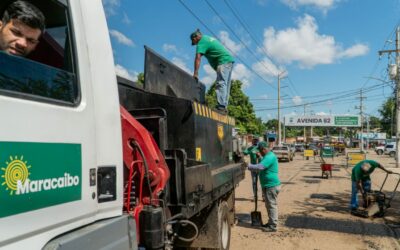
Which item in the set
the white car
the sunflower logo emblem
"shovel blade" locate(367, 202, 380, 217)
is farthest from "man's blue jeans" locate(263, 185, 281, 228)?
the white car

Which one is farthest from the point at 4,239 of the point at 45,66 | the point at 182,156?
the point at 182,156

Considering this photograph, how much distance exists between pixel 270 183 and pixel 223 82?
2819mm

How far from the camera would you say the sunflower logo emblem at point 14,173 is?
1704 millimetres

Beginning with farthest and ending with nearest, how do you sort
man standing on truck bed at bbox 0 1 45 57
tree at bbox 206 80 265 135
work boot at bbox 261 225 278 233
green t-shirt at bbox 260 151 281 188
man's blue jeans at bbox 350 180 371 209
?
tree at bbox 206 80 265 135, man's blue jeans at bbox 350 180 371 209, green t-shirt at bbox 260 151 281 188, work boot at bbox 261 225 278 233, man standing on truck bed at bbox 0 1 45 57

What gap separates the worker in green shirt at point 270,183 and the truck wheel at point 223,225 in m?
2.74

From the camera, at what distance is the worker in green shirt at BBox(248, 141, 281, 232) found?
353 inches

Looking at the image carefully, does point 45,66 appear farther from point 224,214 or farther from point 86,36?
point 224,214

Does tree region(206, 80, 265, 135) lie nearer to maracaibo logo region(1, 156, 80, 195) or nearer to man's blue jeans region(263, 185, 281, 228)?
man's blue jeans region(263, 185, 281, 228)

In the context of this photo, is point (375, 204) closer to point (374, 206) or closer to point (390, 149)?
point (374, 206)

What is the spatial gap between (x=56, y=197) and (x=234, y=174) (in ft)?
14.8

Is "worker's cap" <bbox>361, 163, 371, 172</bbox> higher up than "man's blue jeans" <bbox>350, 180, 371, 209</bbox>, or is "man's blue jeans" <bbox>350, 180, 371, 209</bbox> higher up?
"worker's cap" <bbox>361, 163, 371, 172</bbox>

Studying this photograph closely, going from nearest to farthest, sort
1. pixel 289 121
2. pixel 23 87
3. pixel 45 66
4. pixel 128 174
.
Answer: pixel 23 87
pixel 45 66
pixel 128 174
pixel 289 121

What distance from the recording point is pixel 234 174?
20.9 ft

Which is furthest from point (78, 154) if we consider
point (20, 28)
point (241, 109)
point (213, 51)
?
point (241, 109)
